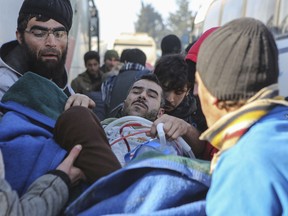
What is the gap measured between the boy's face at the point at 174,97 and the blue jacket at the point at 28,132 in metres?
1.40

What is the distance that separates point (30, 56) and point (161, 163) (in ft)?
4.92

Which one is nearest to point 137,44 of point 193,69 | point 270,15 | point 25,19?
point 270,15

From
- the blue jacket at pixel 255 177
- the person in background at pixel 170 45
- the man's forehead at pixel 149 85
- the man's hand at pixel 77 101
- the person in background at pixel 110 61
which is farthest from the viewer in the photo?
the person in background at pixel 110 61

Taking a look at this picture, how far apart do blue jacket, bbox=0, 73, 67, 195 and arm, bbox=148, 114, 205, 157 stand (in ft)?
1.62

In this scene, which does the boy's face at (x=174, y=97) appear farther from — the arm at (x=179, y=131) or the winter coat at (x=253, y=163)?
the winter coat at (x=253, y=163)

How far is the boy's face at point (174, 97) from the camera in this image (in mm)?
3256

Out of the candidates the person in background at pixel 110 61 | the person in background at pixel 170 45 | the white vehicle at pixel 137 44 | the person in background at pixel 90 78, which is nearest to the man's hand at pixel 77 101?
the person in background at pixel 170 45

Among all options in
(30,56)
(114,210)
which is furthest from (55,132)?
(30,56)

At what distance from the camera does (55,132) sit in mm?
1744

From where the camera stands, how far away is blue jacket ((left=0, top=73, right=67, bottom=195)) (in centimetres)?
162

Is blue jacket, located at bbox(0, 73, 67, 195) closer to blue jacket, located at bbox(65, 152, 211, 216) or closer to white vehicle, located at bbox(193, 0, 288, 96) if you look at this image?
blue jacket, located at bbox(65, 152, 211, 216)

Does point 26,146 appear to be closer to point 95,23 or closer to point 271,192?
point 271,192

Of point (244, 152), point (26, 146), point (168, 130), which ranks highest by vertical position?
point (244, 152)

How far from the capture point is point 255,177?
123cm
